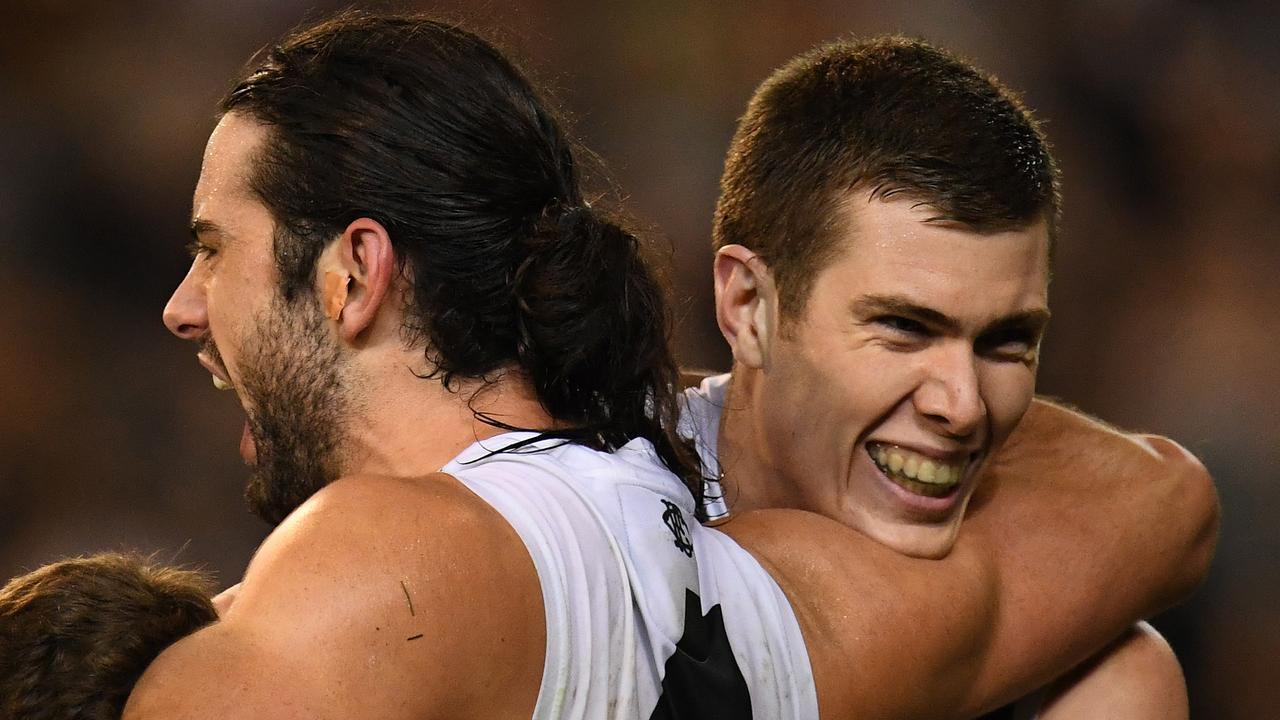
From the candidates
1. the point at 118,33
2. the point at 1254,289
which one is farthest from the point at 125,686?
the point at 1254,289

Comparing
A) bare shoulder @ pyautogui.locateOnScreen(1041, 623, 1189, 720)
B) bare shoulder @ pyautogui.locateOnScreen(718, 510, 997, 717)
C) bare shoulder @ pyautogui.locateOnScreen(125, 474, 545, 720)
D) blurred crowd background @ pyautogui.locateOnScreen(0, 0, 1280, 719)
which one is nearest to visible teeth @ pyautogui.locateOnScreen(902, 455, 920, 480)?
bare shoulder @ pyautogui.locateOnScreen(718, 510, 997, 717)

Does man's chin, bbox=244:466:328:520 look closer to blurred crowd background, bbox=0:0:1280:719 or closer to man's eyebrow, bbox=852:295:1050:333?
man's eyebrow, bbox=852:295:1050:333

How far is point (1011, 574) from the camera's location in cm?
229

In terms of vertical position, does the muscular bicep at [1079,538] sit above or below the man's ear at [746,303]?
below

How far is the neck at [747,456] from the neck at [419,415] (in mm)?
575

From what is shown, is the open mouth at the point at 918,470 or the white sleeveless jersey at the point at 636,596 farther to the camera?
the open mouth at the point at 918,470

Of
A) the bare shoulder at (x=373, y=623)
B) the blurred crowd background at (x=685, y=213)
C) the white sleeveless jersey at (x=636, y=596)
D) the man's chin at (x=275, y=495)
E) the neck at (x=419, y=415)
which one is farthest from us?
the blurred crowd background at (x=685, y=213)

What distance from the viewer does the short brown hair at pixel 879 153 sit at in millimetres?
2146

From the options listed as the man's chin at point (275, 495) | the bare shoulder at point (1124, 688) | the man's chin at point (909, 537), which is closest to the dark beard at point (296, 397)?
the man's chin at point (275, 495)

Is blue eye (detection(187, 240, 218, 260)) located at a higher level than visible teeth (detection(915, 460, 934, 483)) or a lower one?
higher

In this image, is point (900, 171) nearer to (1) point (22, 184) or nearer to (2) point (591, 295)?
(2) point (591, 295)

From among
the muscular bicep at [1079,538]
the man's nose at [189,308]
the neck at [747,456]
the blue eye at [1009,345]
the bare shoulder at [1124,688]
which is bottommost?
the bare shoulder at [1124,688]

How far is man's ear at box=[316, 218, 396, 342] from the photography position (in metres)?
1.94

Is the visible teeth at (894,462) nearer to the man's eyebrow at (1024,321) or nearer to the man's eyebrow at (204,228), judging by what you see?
the man's eyebrow at (1024,321)
